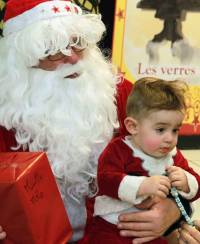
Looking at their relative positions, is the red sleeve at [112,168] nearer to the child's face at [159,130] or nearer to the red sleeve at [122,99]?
the child's face at [159,130]

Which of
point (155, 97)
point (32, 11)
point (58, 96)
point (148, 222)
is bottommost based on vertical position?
point (148, 222)

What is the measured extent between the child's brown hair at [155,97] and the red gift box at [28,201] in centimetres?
29

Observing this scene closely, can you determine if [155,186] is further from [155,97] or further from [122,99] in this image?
[122,99]

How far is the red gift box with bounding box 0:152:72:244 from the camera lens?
4.01 ft

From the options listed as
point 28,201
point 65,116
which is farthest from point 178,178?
point 65,116

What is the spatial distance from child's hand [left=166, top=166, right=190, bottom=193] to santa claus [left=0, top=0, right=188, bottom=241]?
0.38m

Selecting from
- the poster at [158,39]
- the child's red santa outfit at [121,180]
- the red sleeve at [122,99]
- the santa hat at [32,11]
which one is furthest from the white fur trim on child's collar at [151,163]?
the poster at [158,39]

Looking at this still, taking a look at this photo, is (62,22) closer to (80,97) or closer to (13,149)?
(80,97)

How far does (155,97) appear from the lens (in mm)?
1304

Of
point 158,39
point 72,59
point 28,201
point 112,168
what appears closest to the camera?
point 28,201

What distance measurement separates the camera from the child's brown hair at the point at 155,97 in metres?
1.30

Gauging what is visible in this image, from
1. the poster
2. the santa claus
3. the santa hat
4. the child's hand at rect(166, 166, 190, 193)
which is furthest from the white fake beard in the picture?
the poster

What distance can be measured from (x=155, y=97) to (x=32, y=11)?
639 millimetres

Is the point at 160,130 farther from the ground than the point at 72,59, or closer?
closer
